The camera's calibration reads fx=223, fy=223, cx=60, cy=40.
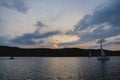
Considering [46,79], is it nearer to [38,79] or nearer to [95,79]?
[38,79]

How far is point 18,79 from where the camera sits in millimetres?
59844

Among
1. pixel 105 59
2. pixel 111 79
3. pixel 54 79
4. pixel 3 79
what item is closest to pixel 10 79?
pixel 3 79

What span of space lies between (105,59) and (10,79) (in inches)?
5063

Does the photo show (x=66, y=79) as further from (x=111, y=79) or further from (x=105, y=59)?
(x=105, y=59)

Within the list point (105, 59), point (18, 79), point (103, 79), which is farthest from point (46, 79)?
point (105, 59)

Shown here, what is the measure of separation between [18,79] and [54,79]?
9744 millimetres

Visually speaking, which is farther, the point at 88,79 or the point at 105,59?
the point at 105,59

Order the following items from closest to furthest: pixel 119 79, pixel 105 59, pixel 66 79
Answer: pixel 119 79 → pixel 66 79 → pixel 105 59

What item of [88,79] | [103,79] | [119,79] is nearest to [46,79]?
[88,79]

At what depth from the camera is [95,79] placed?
58531 millimetres

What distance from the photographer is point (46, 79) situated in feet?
198

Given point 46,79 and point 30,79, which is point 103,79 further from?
point 30,79

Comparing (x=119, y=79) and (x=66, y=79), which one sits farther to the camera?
(x=66, y=79)

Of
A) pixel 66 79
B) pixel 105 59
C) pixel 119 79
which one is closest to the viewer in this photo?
pixel 119 79
